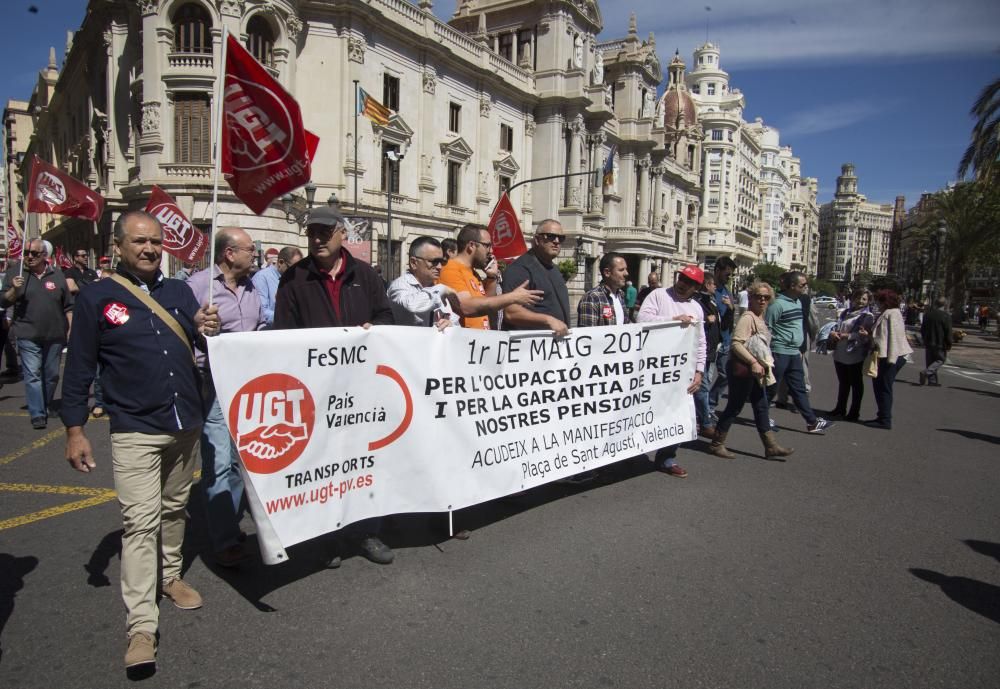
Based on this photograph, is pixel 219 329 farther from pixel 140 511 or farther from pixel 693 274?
pixel 693 274

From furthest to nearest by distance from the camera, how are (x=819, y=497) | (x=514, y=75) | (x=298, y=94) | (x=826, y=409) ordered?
(x=514, y=75)
(x=298, y=94)
(x=826, y=409)
(x=819, y=497)

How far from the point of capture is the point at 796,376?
25.8 feet

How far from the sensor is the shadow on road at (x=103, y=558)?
3600 mm

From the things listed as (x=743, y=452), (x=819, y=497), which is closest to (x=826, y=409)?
(x=743, y=452)

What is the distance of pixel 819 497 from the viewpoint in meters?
5.36

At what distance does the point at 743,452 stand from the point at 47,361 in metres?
8.18

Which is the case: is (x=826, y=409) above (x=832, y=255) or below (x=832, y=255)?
below

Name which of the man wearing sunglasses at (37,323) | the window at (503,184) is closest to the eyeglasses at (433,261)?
the man wearing sunglasses at (37,323)

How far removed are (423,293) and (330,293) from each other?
695mm

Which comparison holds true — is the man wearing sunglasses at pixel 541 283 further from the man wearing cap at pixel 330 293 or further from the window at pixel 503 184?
the window at pixel 503 184

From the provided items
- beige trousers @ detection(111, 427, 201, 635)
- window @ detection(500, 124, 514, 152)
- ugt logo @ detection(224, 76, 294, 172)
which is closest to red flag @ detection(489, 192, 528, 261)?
ugt logo @ detection(224, 76, 294, 172)

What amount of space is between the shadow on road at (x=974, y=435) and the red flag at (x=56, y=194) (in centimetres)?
1211

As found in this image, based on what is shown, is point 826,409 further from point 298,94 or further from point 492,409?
point 298,94

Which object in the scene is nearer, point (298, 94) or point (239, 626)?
point (239, 626)
